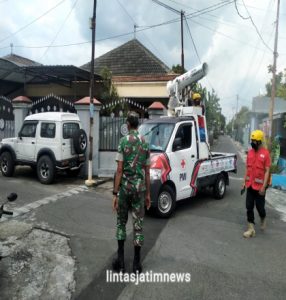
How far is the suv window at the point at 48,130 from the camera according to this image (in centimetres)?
993

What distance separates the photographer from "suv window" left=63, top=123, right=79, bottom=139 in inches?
394

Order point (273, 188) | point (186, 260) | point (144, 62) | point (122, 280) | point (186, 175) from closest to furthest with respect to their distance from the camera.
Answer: point (122, 280) → point (186, 260) → point (186, 175) → point (273, 188) → point (144, 62)

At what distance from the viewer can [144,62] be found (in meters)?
19.9

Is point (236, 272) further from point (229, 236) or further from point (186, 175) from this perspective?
point (186, 175)

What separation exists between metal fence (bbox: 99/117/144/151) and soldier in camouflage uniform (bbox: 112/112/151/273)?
736 centimetres

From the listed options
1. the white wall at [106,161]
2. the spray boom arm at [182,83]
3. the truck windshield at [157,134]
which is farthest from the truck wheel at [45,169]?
the spray boom arm at [182,83]

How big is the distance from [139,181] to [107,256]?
1.40m

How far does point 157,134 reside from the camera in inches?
296

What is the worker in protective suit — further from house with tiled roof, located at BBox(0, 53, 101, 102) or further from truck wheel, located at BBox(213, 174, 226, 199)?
house with tiled roof, located at BBox(0, 53, 101, 102)

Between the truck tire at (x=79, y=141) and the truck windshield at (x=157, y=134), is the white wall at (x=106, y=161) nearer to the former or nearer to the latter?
the truck tire at (x=79, y=141)

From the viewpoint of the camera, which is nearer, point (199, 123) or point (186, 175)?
point (186, 175)

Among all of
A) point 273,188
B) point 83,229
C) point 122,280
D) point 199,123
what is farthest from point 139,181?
point 273,188

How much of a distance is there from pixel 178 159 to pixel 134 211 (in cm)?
312

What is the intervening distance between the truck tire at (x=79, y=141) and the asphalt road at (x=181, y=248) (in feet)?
6.01
